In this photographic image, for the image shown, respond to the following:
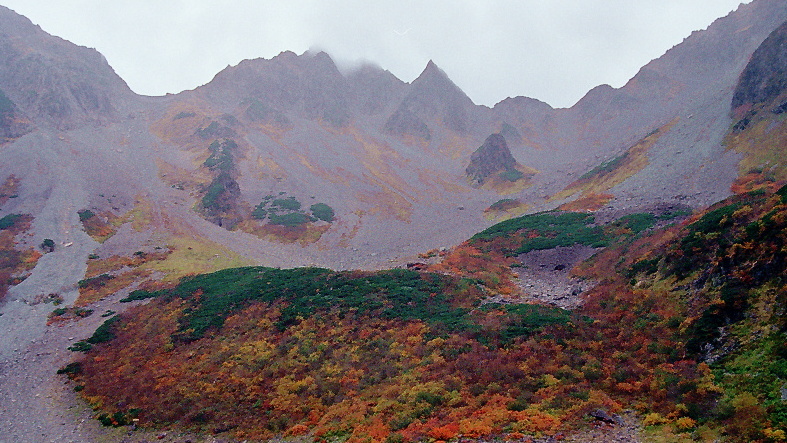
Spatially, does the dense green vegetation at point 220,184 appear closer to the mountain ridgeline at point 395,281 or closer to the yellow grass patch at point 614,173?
the mountain ridgeline at point 395,281

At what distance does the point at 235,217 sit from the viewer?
86.1m

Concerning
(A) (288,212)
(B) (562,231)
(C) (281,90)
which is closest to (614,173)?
(B) (562,231)

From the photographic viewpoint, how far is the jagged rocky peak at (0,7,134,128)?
114062mm

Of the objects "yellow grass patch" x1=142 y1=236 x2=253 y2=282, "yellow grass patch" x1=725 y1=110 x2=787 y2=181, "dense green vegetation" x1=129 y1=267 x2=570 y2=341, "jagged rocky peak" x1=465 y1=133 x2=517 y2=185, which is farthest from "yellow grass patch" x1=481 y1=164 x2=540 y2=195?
"dense green vegetation" x1=129 y1=267 x2=570 y2=341

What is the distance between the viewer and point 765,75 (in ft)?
211

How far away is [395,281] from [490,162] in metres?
108

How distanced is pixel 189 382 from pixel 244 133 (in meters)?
132

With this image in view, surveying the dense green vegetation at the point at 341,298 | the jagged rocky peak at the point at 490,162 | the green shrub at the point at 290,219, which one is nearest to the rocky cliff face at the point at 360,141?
the jagged rocky peak at the point at 490,162

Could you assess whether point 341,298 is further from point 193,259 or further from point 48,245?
point 48,245

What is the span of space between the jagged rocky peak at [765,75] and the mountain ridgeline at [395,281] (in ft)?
1.26

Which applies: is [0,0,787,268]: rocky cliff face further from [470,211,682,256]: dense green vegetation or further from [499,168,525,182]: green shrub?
[470,211,682,256]: dense green vegetation

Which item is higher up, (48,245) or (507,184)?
(48,245)

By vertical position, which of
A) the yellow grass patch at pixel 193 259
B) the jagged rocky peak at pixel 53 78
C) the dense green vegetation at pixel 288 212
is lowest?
the yellow grass patch at pixel 193 259

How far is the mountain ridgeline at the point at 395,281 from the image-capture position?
15.6 metres
